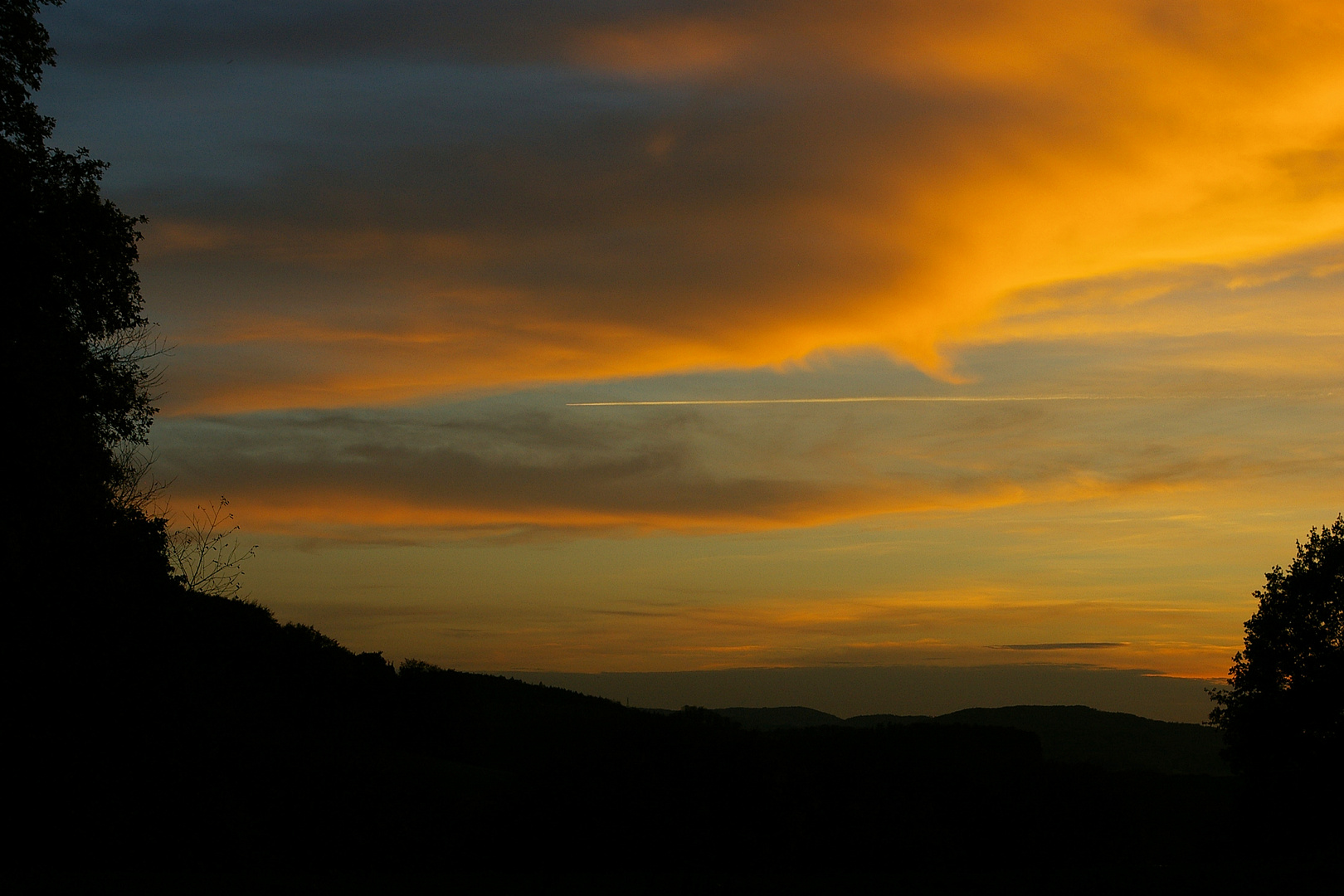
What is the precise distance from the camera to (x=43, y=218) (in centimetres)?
1925

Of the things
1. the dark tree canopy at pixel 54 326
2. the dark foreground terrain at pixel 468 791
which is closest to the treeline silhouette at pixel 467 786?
the dark foreground terrain at pixel 468 791

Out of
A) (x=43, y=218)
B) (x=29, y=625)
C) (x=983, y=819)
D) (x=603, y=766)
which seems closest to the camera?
(x=43, y=218)

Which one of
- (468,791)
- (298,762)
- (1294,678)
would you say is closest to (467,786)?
(468,791)

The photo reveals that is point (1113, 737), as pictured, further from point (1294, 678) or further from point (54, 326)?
point (54, 326)

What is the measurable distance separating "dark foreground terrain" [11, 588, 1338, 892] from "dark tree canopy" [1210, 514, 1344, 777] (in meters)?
3.07

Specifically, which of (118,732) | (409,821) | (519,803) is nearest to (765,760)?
(519,803)

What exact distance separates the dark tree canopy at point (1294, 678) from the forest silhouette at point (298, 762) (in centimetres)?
138

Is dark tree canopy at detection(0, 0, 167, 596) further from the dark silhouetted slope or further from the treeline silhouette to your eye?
the dark silhouetted slope

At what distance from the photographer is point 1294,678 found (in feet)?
145

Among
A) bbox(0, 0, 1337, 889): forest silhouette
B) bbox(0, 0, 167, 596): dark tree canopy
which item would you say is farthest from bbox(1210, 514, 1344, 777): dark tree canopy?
bbox(0, 0, 167, 596): dark tree canopy

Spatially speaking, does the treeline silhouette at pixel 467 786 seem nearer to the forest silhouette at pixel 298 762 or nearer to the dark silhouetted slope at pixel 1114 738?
the forest silhouette at pixel 298 762

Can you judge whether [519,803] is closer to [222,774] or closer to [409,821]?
[409,821]

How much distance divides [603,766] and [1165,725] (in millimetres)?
111486

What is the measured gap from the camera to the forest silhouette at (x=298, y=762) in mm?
19234
